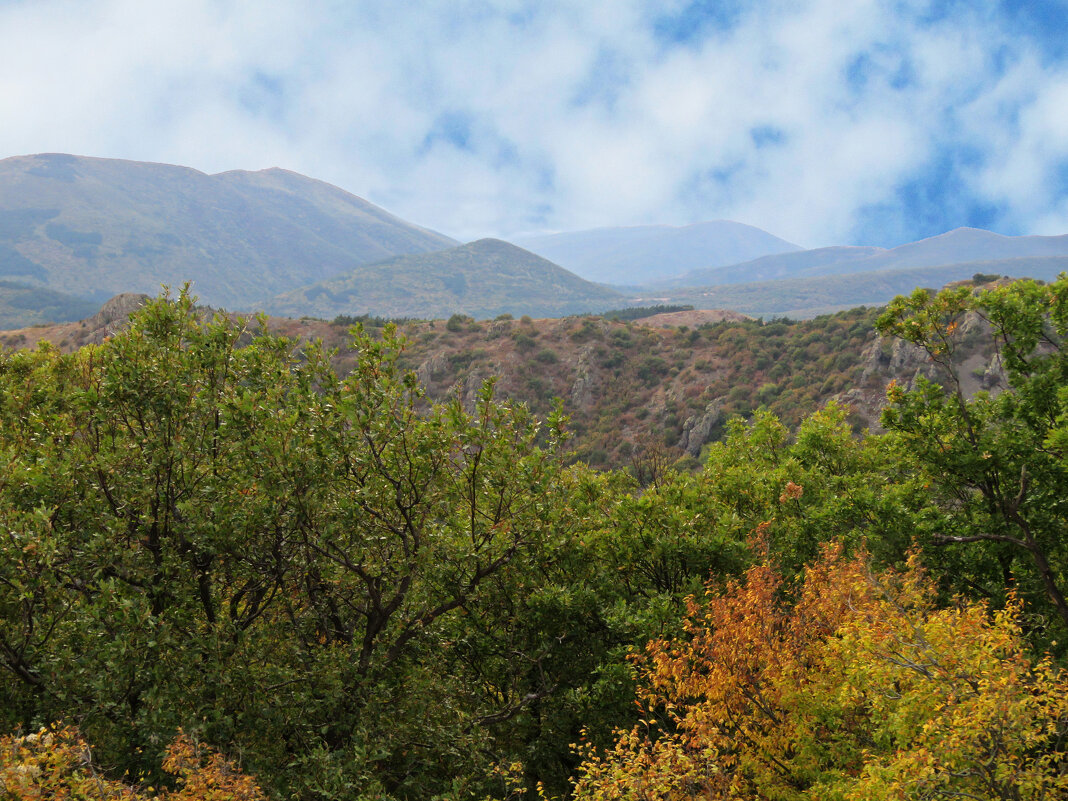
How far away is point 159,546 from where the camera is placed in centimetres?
961

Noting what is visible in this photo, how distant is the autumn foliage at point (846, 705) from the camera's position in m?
7.38

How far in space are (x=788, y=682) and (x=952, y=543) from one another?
8.10m

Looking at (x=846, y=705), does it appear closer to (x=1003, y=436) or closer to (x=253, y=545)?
(x=1003, y=436)

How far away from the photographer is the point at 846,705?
9297 mm

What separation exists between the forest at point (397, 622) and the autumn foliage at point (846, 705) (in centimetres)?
8

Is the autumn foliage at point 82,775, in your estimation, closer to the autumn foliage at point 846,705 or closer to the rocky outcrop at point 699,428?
the autumn foliage at point 846,705

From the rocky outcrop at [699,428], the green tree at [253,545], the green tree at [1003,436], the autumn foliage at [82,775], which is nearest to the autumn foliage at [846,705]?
the green tree at [1003,436]

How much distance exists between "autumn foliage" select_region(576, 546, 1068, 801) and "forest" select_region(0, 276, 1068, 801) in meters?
0.08

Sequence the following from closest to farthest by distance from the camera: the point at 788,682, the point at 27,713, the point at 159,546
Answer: the point at 27,713, the point at 159,546, the point at 788,682

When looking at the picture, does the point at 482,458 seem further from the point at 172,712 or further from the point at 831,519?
the point at 831,519

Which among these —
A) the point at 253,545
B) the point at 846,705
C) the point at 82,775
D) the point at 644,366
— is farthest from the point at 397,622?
the point at 644,366

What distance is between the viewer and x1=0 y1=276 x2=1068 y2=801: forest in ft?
25.9

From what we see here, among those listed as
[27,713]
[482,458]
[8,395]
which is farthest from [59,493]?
[8,395]

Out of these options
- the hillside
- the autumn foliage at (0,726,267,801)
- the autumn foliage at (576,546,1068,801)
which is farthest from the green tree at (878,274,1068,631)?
the hillside
